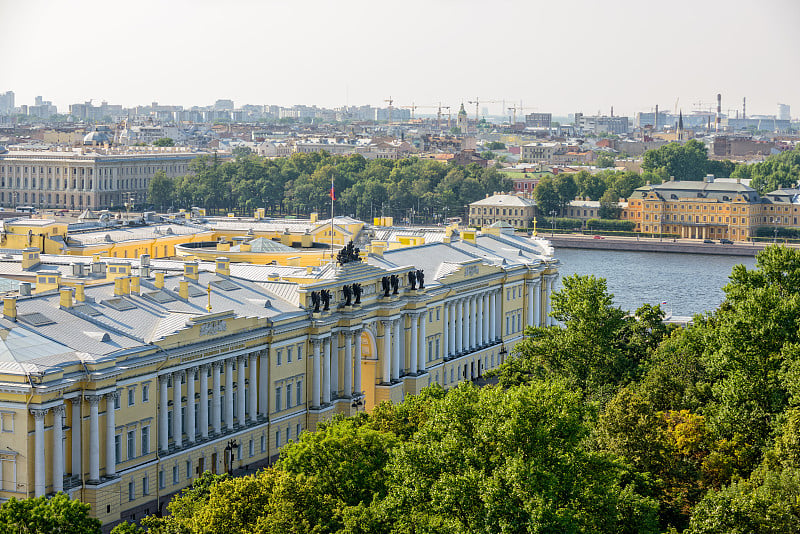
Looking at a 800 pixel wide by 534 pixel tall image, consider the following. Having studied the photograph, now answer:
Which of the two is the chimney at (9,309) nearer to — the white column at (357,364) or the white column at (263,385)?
the white column at (263,385)

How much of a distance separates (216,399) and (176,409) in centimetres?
207

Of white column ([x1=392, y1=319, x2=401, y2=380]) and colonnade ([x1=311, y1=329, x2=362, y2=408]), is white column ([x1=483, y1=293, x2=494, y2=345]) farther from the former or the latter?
colonnade ([x1=311, y1=329, x2=362, y2=408])

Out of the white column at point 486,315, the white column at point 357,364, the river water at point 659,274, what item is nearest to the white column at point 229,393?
the white column at point 357,364

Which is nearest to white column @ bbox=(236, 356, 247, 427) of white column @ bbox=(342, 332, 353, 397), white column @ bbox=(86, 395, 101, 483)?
white column @ bbox=(342, 332, 353, 397)

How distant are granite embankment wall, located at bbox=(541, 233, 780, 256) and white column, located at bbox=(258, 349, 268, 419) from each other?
7704 cm

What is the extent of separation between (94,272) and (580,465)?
24.0 metres

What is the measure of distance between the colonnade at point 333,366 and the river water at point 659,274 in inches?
1217

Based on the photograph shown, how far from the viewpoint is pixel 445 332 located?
178ft

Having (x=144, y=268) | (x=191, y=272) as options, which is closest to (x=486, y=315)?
(x=144, y=268)

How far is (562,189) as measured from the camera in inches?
5315

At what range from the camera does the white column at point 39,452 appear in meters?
31.7

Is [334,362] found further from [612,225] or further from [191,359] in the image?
[612,225]

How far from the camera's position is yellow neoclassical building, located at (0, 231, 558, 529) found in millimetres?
32719

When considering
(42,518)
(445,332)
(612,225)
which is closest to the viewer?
(42,518)
